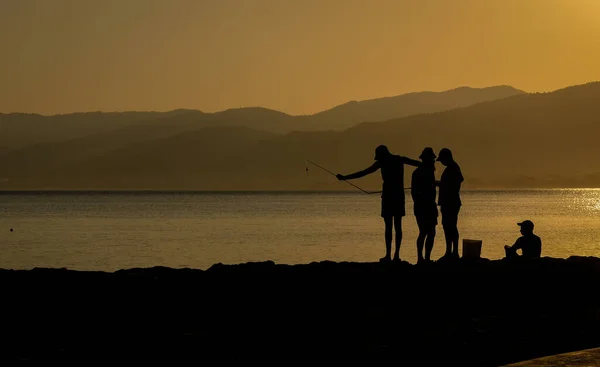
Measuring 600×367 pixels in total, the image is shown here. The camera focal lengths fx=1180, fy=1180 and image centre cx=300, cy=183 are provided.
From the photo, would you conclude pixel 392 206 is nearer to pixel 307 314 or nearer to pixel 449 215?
pixel 449 215

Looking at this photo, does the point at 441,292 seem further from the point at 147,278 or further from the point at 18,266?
the point at 18,266

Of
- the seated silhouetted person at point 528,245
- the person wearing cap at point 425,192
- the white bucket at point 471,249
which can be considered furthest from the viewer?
the seated silhouetted person at point 528,245

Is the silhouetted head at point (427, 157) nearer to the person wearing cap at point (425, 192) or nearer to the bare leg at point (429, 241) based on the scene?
the person wearing cap at point (425, 192)

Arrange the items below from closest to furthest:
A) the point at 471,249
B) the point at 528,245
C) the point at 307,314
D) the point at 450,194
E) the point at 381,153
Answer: the point at 307,314 → the point at 381,153 → the point at 450,194 → the point at 471,249 → the point at 528,245

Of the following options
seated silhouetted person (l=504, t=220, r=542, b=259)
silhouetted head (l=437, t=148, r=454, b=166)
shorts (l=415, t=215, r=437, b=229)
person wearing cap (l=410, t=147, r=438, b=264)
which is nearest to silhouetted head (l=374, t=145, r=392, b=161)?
person wearing cap (l=410, t=147, r=438, b=264)

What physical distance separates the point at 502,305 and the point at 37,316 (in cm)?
682

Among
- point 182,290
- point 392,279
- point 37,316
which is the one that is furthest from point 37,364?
point 392,279

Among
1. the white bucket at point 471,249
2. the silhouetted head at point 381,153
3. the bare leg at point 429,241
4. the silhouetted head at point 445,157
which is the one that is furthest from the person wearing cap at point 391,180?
the white bucket at point 471,249

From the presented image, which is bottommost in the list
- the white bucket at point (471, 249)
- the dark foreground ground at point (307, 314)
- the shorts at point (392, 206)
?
the dark foreground ground at point (307, 314)

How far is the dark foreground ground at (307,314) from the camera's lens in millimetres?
13734

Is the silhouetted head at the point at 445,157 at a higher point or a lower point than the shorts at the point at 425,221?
higher

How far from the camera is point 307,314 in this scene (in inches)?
656

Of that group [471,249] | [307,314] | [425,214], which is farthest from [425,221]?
[307,314]

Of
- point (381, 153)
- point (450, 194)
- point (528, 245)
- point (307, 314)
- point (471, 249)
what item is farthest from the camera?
point (528, 245)
